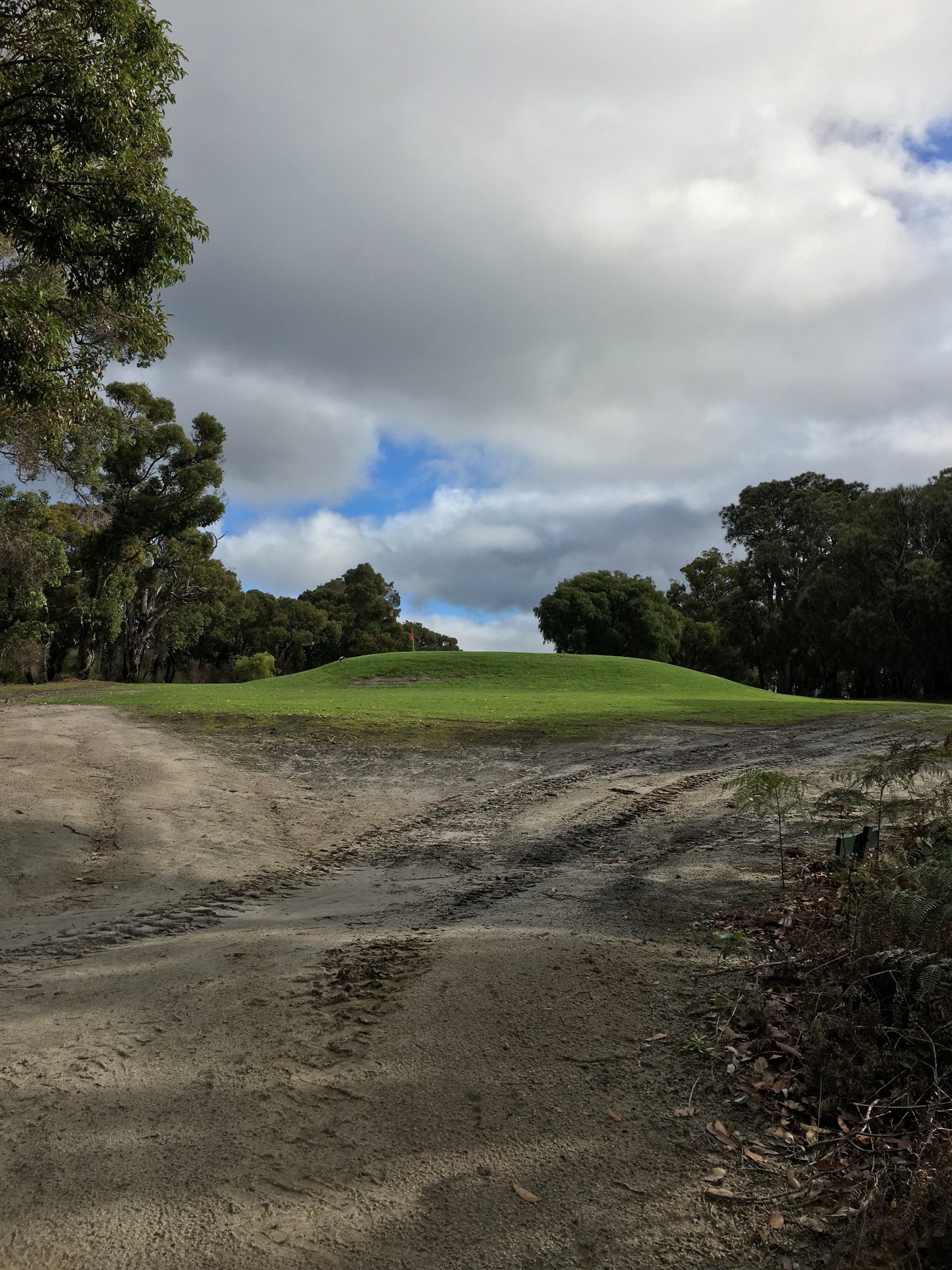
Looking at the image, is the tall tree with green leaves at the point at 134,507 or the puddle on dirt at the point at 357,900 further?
the tall tree with green leaves at the point at 134,507

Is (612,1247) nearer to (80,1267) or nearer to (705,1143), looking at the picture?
(705,1143)

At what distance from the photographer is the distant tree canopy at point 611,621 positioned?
5625 centimetres

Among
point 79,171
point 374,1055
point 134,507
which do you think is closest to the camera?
point 374,1055

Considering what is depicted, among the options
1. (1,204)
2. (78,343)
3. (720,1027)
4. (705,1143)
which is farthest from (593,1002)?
(78,343)

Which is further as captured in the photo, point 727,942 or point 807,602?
point 807,602

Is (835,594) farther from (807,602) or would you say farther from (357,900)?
(357,900)

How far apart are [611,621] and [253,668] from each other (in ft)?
82.2

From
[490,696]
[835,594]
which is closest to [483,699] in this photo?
[490,696]

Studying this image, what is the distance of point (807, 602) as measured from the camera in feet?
151

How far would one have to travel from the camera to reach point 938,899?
167 inches

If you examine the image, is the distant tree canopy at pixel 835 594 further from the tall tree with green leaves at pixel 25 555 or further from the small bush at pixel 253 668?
the tall tree with green leaves at pixel 25 555

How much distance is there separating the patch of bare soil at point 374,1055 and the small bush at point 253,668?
4365 centimetres

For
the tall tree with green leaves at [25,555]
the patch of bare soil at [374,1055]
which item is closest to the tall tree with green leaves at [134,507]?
the tall tree with green leaves at [25,555]

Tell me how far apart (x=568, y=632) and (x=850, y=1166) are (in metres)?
54.4
